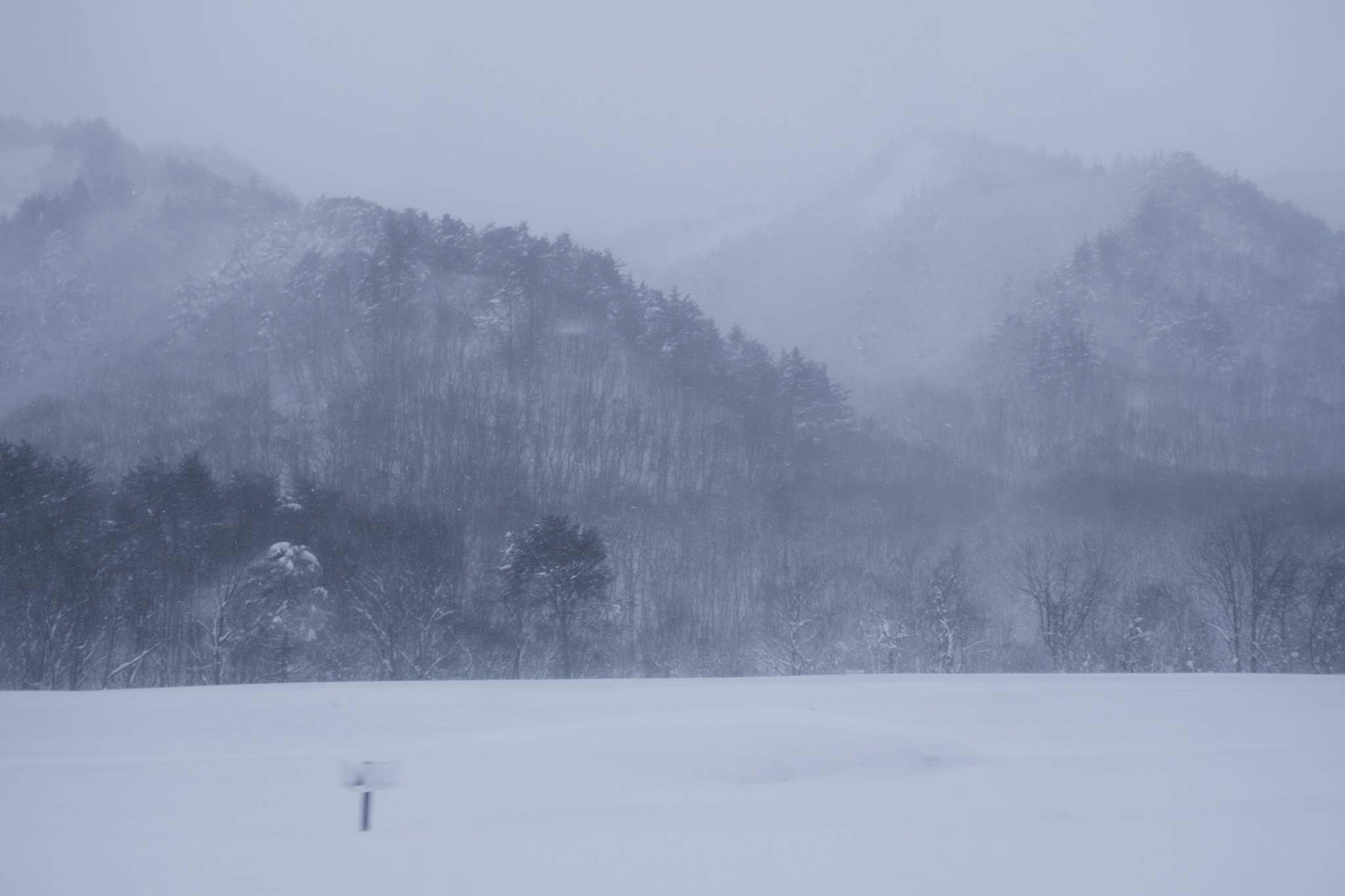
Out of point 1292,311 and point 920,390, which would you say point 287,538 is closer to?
point 920,390

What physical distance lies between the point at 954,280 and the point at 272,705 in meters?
86.3

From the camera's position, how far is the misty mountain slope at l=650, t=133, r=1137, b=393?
255ft

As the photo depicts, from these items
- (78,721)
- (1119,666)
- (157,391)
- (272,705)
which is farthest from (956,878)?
(157,391)

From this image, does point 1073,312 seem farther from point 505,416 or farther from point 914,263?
point 505,416

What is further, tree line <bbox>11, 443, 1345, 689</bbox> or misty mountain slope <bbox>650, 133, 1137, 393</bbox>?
misty mountain slope <bbox>650, 133, 1137, 393</bbox>

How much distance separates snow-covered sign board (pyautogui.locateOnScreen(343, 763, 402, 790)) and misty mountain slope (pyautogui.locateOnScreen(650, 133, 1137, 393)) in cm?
5947

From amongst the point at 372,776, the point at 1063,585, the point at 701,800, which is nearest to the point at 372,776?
the point at 372,776

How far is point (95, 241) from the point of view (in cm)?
7056

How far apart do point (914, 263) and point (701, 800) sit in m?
92.7

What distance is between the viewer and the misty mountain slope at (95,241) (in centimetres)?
6000

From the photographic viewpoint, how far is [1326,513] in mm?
43469

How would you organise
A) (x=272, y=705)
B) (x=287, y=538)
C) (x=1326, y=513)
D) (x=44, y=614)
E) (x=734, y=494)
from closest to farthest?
(x=272, y=705), (x=44, y=614), (x=287, y=538), (x=1326, y=513), (x=734, y=494)

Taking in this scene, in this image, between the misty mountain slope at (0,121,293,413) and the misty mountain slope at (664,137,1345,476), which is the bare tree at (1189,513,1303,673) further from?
the misty mountain slope at (0,121,293,413)

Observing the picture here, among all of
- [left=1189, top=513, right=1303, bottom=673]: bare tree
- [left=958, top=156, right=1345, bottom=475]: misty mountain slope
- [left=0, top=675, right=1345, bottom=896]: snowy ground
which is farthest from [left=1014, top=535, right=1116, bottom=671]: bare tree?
[left=0, top=675, right=1345, bottom=896]: snowy ground
